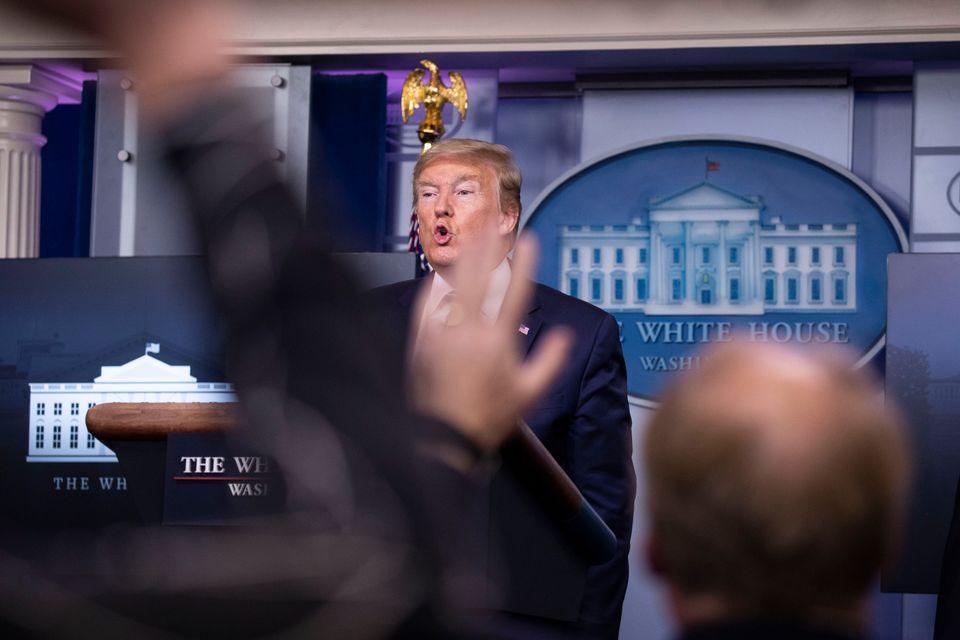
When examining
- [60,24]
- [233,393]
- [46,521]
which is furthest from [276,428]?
[46,521]

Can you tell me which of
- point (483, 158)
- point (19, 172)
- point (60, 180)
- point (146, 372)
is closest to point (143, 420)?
point (483, 158)

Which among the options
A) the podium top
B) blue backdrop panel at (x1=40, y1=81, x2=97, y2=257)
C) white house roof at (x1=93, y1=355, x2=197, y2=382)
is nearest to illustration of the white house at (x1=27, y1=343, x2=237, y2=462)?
white house roof at (x1=93, y1=355, x2=197, y2=382)

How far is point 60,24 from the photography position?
658mm

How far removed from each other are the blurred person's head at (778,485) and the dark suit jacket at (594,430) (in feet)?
5.34

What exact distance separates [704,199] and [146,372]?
2.64 metres

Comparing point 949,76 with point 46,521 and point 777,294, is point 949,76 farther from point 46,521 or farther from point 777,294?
point 46,521

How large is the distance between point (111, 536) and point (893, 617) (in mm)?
4441

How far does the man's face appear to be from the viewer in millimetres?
2555

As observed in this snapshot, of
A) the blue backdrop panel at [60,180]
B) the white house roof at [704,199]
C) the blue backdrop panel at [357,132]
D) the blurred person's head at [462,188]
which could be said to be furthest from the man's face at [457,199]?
the blue backdrop panel at [60,180]

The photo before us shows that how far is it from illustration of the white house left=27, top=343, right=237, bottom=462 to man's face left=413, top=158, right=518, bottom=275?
2.63ft

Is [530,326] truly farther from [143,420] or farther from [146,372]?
[146,372]

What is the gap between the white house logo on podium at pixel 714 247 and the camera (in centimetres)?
479

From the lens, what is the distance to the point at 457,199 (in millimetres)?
2598

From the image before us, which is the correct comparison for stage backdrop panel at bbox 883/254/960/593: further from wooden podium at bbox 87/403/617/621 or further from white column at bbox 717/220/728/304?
wooden podium at bbox 87/403/617/621
